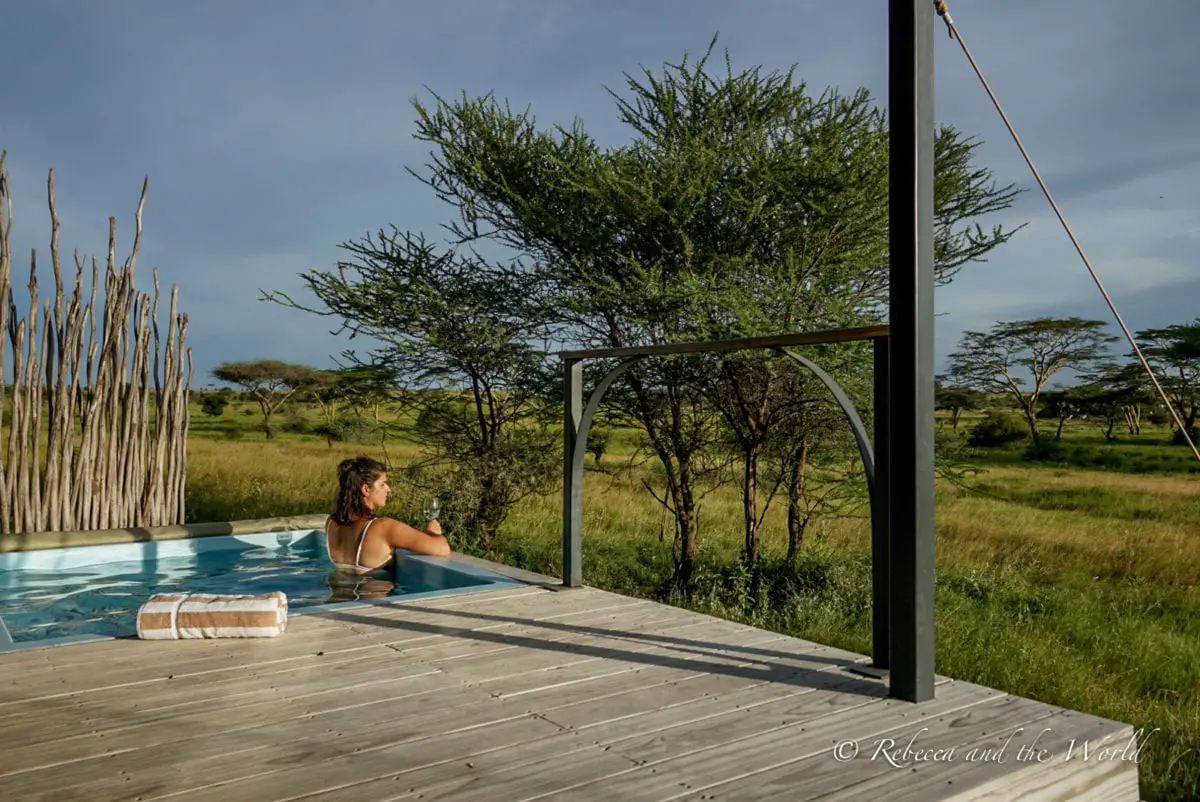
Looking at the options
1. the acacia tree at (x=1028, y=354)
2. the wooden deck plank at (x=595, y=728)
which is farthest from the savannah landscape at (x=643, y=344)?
the acacia tree at (x=1028, y=354)

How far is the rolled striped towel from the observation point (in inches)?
123

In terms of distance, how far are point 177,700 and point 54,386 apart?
166 inches

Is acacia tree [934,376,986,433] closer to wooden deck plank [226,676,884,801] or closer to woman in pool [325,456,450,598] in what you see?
woman in pool [325,456,450,598]

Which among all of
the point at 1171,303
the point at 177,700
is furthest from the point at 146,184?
the point at 1171,303

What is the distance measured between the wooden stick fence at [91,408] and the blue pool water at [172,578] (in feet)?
1.56

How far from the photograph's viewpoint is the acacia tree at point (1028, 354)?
29.9m

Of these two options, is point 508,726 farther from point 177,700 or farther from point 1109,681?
point 1109,681

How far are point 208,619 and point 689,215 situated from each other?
4982 millimetres

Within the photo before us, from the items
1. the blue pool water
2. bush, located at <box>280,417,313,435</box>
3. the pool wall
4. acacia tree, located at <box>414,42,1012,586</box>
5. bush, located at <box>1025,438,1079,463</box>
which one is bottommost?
bush, located at <box>1025,438,1079,463</box>

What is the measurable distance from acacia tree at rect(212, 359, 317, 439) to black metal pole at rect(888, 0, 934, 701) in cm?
2752

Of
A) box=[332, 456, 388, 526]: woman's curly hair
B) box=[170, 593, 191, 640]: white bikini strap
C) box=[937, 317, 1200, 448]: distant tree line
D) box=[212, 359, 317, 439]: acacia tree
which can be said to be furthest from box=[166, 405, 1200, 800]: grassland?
box=[937, 317, 1200, 448]: distant tree line

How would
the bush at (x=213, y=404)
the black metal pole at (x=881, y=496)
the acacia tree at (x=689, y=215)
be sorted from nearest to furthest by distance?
1. the black metal pole at (x=881, y=496)
2. the acacia tree at (x=689, y=215)
3. the bush at (x=213, y=404)

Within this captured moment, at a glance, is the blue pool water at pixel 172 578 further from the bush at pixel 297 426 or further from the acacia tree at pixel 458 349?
the bush at pixel 297 426

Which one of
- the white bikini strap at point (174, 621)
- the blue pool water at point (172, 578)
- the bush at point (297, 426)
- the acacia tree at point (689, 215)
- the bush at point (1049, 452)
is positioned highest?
the acacia tree at point (689, 215)
